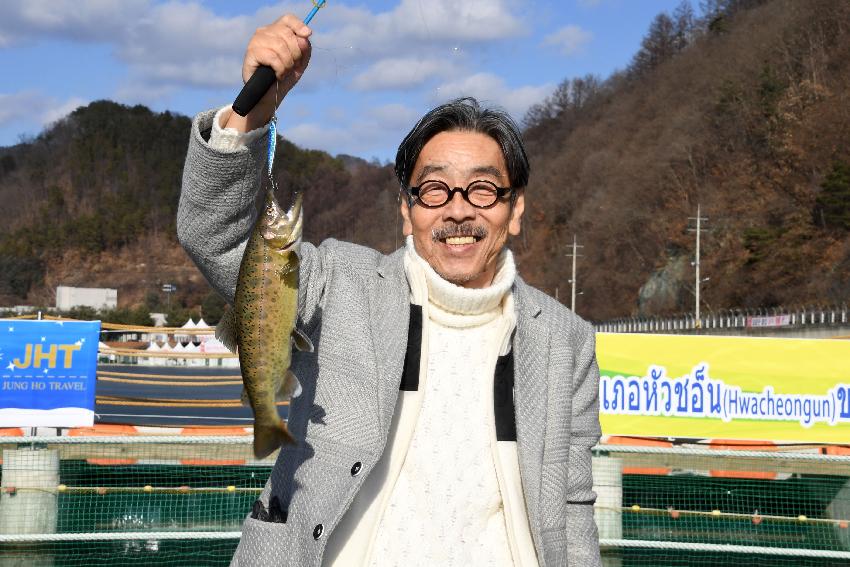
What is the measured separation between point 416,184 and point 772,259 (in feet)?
182

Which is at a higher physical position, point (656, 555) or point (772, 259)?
point (772, 259)

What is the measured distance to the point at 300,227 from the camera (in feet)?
7.53

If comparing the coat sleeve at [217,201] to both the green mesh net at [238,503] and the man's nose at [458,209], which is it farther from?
the green mesh net at [238,503]

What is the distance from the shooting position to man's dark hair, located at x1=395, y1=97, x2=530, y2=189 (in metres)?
2.89

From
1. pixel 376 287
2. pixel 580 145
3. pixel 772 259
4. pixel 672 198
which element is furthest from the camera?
pixel 580 145

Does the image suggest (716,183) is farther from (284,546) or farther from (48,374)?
(284,546)

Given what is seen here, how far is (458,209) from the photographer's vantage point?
9.23 feet

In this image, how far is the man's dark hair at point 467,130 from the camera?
289 centimetres

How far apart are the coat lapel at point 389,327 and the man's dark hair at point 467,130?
0.33 metres

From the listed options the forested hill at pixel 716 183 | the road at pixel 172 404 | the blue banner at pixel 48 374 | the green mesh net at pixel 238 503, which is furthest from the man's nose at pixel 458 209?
the forested hill at pixel 716 183

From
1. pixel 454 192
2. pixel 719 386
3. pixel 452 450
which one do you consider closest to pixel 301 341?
pixel 452 450

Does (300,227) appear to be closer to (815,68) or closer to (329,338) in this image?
(329,338)

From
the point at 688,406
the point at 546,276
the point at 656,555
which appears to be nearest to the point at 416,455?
the point at 656,555

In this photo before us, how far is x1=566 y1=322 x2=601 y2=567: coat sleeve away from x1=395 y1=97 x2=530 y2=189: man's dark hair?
58cm
